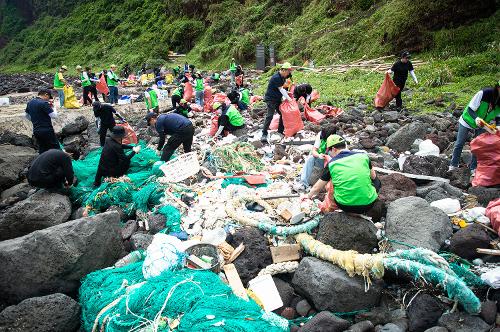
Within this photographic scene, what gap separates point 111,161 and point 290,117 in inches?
154

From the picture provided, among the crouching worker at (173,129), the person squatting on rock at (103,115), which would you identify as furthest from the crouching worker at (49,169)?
the person squatting on rock at (103,115)

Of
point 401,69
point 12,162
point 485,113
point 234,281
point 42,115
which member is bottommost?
point 234,281

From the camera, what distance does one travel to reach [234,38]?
2592 centimetres

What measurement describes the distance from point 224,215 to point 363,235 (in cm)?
197

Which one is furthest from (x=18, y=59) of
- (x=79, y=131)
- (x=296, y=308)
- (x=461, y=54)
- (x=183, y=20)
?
(x=296, y=308)

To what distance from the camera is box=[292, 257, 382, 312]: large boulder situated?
3.75m

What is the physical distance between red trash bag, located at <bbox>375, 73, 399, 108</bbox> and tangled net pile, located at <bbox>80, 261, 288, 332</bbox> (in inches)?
297

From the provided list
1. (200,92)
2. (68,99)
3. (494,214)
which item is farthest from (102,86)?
(494,214)

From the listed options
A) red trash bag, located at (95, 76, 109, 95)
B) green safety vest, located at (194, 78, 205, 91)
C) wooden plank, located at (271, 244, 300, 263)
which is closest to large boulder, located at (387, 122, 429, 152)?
wooden plank, located at (271, 244, 300, 263)

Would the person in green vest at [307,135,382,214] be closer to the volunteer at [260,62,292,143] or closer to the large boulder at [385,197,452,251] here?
the large boulder at [385,197,452,251]

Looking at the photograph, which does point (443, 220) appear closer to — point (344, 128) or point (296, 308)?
point (296, 308)

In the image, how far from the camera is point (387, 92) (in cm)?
957

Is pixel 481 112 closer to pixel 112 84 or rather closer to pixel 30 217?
pixel 30 217

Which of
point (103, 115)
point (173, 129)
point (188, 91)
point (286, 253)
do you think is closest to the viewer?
point (286, 253)
